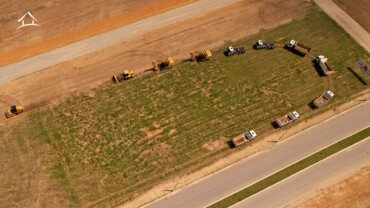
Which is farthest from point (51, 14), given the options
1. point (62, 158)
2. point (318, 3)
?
point (318, 3)

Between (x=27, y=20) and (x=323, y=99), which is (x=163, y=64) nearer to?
(x=323, y=99)

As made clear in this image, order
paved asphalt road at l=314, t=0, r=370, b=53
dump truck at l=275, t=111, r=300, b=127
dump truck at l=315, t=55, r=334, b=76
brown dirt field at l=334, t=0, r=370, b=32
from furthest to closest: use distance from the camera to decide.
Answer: brown dirt field at l=334, t=0, r=370, b=32
paved asphalt road at l=314, t=0, r=370, b=53
dump truck at l=315, t=55, r=334, b=76
dump truck at l=275, t=111, r=300, b=127

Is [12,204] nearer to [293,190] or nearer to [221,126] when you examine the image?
[221,126]

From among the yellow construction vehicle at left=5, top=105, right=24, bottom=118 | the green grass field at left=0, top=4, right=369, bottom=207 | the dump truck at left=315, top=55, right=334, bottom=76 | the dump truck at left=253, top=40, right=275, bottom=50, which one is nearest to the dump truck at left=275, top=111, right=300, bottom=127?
the green grass field at left=0, top=4, right=369, bottom=207

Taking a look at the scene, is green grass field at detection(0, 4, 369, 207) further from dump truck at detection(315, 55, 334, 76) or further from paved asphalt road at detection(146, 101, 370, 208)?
paved asphalt road at detection(146, 101, 370, 208)

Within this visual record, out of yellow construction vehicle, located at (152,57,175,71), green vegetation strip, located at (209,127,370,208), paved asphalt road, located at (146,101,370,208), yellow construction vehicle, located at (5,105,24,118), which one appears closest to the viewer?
green vegetation strip, located at (209,127,370,208)

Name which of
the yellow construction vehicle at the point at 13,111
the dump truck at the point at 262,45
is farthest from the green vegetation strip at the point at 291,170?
the yellow construction vehicle at the point at 13,111

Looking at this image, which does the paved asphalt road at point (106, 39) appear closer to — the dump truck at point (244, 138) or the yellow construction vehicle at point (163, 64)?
the yellow construction vehicle at point (163, 64)
